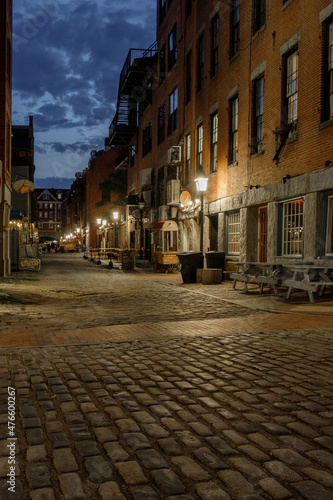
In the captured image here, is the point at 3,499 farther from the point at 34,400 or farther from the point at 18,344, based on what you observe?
the point at 18,344

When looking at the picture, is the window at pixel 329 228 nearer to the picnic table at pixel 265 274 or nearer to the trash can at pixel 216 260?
the picnic table at pixel 265 274

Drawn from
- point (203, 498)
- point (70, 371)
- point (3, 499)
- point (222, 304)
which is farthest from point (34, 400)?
point (222, 304)

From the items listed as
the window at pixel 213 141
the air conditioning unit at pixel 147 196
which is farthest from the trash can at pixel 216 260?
the air conditioning unit at pixel 147 196

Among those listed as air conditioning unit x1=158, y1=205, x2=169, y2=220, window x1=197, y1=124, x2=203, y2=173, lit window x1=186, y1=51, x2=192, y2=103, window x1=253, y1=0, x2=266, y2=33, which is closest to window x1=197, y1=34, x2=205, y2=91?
lit window x1=186, y1=51, x2=192, y2=103

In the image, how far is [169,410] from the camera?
3.81 m

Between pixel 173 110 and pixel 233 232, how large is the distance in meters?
11.7

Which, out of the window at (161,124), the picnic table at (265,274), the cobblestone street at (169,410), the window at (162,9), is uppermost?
the window at (162,9)

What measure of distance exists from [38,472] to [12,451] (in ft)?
1.11

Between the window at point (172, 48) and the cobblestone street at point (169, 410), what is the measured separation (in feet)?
72.2

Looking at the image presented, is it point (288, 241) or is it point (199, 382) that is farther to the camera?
point (288, 241)

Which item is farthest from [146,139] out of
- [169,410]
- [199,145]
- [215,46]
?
[169,410]

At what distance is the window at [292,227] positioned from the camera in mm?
12828

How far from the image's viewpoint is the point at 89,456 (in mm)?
2959

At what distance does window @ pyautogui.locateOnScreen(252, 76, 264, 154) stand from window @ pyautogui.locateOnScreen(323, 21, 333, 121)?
12.2ft
